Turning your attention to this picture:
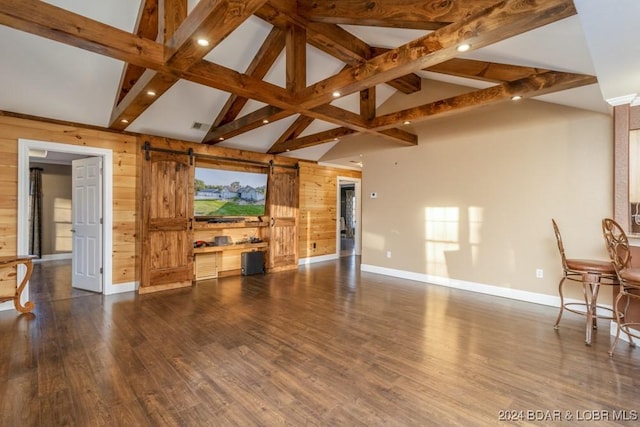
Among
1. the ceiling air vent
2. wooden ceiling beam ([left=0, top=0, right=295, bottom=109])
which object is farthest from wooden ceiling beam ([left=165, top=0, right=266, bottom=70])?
the ceiling air vent

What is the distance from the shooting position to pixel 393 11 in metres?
2.74

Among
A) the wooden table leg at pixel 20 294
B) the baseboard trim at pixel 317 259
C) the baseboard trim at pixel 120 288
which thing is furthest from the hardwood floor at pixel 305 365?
the baseboard trim at pixel 317 259

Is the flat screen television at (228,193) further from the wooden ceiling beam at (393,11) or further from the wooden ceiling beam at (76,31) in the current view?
the wooden ceiling beam at (393,11)

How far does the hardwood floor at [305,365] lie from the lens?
1.95 meters

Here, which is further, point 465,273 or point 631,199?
point 465,273

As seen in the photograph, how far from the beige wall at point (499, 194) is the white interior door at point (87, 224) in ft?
16.7

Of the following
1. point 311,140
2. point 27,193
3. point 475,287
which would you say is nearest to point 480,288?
point 475,287

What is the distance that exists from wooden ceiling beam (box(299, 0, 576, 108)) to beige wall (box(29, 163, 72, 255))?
8.58 metres

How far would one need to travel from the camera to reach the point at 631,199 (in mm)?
3186

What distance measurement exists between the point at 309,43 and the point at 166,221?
3621 mm

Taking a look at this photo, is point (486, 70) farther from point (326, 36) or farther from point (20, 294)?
point (20, 294)

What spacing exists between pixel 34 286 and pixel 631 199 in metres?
8.59

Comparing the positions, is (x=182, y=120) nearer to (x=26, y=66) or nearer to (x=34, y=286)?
(x=26, y=66)

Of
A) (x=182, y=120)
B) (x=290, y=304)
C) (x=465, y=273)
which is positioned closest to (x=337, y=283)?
(x=290, y=304)
